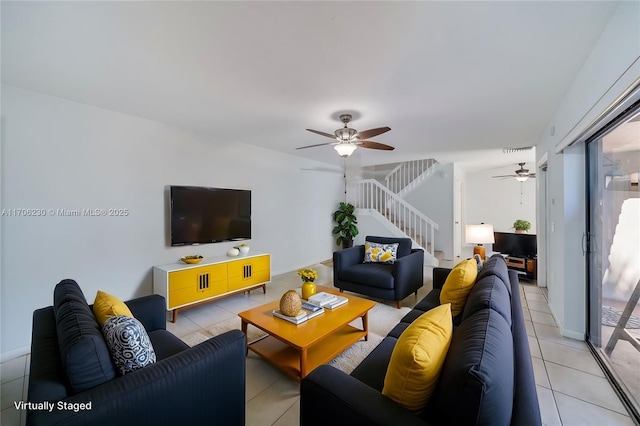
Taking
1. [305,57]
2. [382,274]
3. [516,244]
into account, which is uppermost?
[305,57]

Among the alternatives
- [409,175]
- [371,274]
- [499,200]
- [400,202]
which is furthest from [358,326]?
[499,200]

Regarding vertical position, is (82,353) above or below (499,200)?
below

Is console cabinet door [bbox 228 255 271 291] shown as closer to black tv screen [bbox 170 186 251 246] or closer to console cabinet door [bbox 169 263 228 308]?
console cabinet door [bbox 169 263 228 308]

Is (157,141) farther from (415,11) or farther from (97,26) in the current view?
(415,11)

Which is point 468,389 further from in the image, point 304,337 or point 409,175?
point 409,175

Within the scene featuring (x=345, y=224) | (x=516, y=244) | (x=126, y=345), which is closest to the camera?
(x=126, y=345)

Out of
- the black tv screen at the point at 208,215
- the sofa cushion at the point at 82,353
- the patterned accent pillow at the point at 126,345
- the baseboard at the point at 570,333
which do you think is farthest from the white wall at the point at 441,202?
the sofa cushion at the point at 82,353

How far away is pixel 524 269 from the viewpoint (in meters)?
4.46

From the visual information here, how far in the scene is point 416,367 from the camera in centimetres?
93

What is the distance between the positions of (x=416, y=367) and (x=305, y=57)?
1.96m

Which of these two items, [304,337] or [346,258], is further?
[346,258]

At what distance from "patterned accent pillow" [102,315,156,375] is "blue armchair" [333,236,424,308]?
261cm

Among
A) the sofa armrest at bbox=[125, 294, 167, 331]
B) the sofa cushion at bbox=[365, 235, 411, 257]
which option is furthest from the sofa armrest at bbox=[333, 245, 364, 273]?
the sofa armrest at bbox=[125, 294, 167, 331]

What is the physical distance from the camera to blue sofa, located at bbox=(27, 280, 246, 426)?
3.16ft
